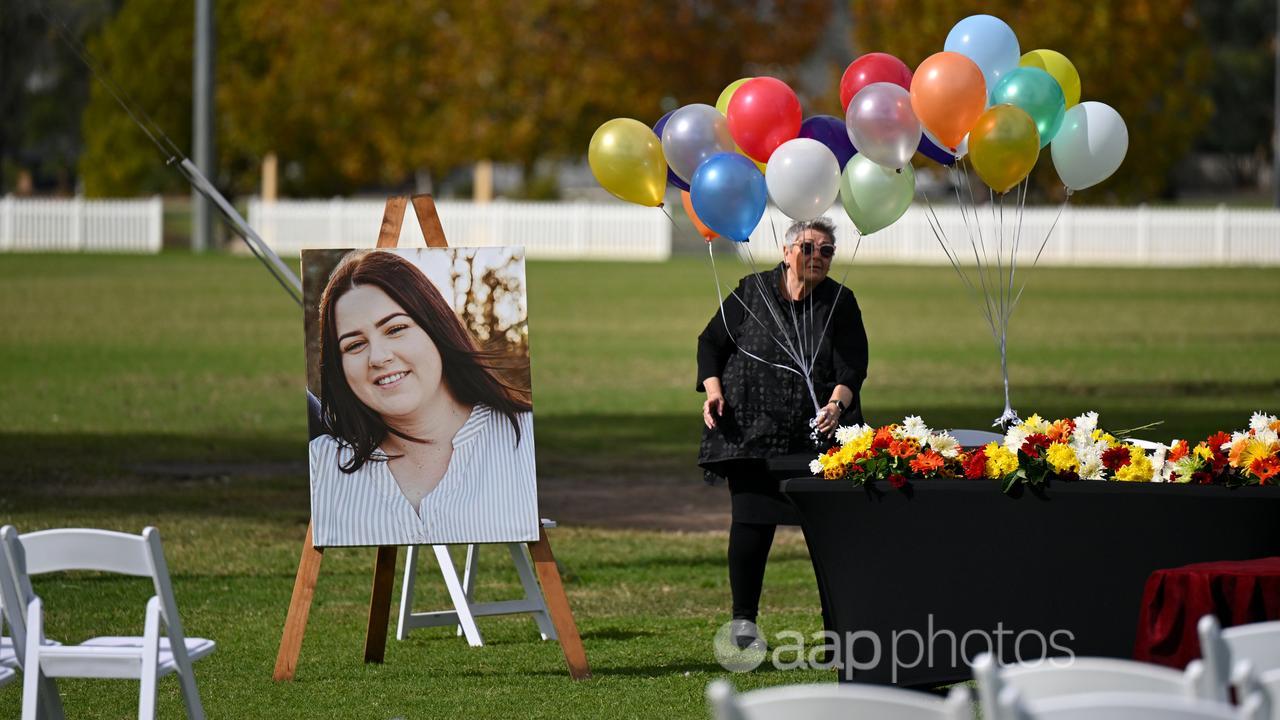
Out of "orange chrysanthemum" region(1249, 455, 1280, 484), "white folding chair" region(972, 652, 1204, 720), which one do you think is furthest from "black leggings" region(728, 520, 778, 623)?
"white folding chair" region(972, 652, 1204, 720)

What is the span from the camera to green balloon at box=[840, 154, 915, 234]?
7.92 metres

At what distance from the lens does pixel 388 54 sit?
4981 centimetres

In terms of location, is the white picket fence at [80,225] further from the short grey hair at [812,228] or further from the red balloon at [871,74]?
the short grey hair at [812,228]

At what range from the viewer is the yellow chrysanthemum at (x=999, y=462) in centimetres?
630

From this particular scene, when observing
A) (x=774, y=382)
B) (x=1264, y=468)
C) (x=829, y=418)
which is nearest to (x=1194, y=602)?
(x=1264, y=468)

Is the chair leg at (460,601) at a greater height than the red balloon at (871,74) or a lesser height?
lesser

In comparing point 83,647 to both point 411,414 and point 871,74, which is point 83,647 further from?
point 871,74

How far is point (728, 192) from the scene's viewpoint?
7.57 m

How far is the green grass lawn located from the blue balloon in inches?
70.0

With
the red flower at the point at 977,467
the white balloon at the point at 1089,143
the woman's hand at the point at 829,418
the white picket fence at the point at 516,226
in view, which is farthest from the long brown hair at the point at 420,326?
the white picket fence at the point at 516,226

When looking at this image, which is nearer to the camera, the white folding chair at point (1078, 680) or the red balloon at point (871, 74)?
the white folding chair at point (1078, 680)

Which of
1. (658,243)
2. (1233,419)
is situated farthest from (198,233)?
(1233,419)

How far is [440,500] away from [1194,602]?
2.99 metres

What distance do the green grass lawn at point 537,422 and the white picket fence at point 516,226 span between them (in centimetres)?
930
